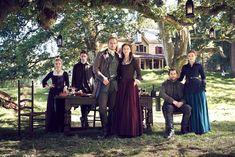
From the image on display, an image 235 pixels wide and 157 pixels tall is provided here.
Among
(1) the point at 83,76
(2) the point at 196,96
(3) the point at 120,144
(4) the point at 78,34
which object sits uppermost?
(4) the point at 78,34

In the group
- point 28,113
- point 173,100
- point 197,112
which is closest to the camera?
point 173,100

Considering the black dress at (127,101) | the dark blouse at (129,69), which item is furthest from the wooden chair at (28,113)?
the dark blouse at (129,69)

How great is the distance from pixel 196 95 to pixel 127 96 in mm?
1577

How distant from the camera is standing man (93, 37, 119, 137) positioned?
292 inches

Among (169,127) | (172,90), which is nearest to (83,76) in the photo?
(172,90)

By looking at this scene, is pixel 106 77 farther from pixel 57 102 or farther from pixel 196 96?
pixel 196 96

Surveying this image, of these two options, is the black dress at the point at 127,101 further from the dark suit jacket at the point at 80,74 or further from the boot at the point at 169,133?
the dark suit jacket at the point at 80,74

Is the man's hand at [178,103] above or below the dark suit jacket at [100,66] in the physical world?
below

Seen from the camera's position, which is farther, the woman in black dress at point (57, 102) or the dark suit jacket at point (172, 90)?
the woman in black dress at point (57, 102)

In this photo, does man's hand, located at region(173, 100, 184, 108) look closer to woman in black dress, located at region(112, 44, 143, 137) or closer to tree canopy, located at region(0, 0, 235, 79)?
woman in black dress, located at region(112, 44, 143, 137)

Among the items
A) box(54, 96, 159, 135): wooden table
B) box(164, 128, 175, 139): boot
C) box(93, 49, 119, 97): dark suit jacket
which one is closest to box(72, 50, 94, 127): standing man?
box(54, 96, 159, 135): wooden table

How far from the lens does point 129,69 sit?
7496 millimetres

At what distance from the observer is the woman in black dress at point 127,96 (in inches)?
295

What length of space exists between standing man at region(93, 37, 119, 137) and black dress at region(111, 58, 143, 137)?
0.12 meters
